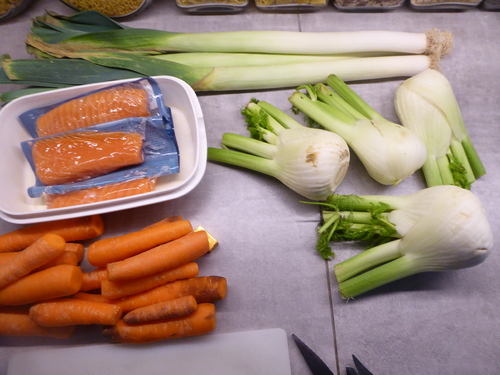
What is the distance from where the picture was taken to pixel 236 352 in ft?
3.00

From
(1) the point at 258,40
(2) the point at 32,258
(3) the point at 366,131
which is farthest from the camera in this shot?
(1) the point at 258,40

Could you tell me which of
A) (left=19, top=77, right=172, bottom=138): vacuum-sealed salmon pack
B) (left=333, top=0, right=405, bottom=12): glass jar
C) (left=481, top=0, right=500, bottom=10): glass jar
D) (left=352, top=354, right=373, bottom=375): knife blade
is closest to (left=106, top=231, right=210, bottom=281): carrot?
(left=19, top=77, right=172, bottom=138): vacuum-sealed salmon pack

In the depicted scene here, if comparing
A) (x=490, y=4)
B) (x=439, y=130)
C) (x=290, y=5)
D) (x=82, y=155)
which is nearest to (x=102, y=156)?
(x=82, y=155)

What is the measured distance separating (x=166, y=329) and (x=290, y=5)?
1116mm

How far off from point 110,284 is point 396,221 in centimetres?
77

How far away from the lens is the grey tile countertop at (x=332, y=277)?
94cm

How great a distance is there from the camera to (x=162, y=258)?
2.98 ft

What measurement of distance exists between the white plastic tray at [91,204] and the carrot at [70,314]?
0.22m

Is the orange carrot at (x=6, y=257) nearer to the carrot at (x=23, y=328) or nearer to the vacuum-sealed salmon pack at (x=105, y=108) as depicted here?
the carrot at (x=23, y=328)

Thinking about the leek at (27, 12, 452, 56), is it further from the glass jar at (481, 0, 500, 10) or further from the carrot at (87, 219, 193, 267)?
the carrot at (87, 219, 193, 267)

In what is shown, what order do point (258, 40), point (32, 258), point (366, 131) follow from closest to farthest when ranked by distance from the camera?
1. point (32, 258)
2. point (366, 131)
3. point (258, 40)

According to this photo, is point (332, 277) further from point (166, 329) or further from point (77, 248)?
point (77, 248)

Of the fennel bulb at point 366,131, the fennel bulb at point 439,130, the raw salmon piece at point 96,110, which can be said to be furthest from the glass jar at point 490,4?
the raw salmon piece at point 96,110

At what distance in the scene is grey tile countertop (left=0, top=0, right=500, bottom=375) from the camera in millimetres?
935
